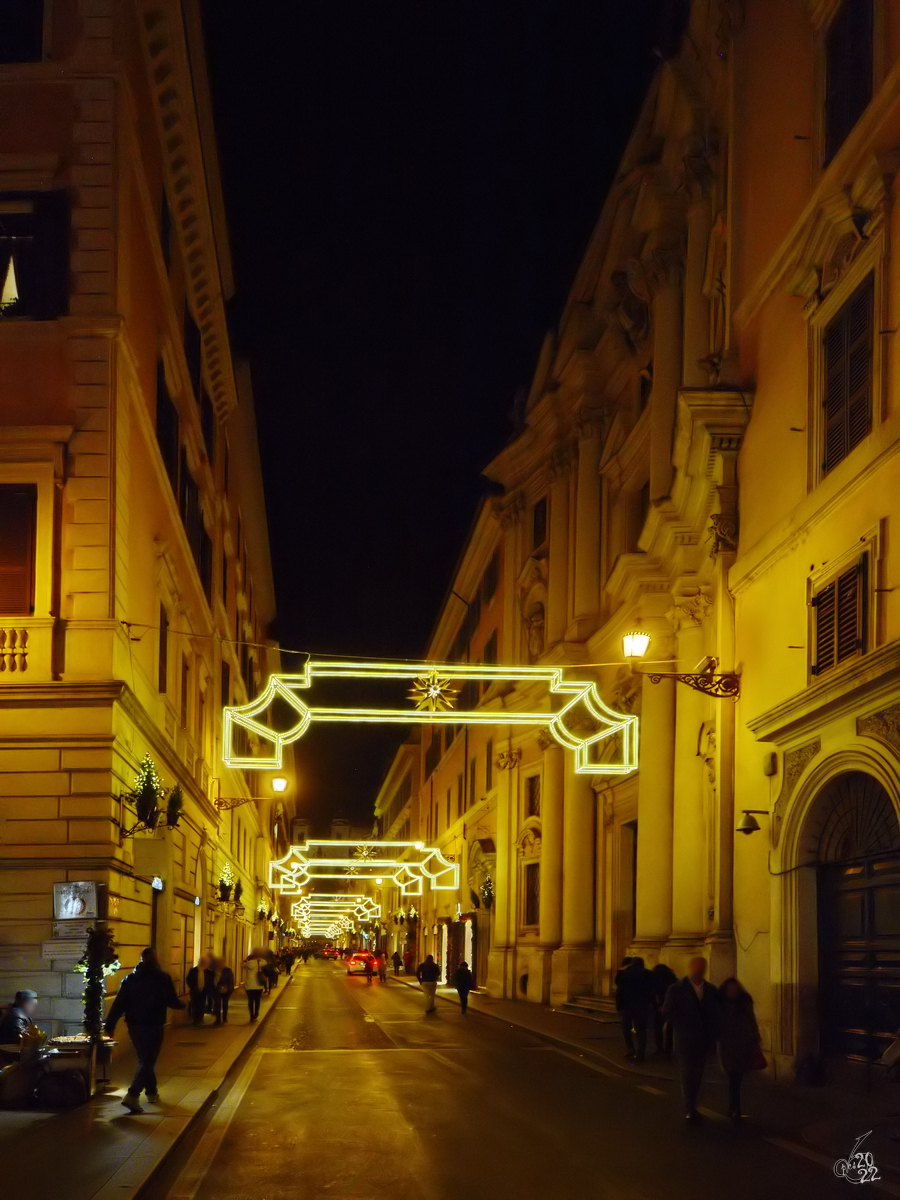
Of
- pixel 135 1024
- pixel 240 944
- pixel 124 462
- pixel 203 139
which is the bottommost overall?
pixel 240 944

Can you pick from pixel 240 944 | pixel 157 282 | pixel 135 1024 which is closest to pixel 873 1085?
pixel 135 1024

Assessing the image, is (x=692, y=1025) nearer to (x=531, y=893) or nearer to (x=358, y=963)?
(x=531, y=893)

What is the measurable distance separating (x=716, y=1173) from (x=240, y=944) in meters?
45.2

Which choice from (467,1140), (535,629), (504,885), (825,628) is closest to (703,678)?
(825,628)

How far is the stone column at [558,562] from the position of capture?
136 ft

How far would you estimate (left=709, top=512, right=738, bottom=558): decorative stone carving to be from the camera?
2200 centimetres

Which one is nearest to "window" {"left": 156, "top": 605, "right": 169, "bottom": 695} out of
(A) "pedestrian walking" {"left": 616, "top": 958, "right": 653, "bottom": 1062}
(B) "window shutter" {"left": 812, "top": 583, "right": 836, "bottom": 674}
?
(A) "pedestrian walking" {"left": 616, "top": 958, "right": 653, "bottom": 1062}

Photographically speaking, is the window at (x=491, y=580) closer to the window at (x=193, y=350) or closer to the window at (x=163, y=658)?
the window at (x=193, y=350)

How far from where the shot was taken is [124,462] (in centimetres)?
2108

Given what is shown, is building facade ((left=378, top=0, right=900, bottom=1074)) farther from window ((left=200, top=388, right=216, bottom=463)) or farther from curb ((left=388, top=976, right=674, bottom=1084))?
window ((left=200, top=388, right=216, bottom=463))

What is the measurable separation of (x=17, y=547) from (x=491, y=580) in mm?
34994

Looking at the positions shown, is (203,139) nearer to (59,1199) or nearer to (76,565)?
(76,565)

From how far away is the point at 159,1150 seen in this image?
38.7ft

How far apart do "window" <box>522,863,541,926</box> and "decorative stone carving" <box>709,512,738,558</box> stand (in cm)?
2315
